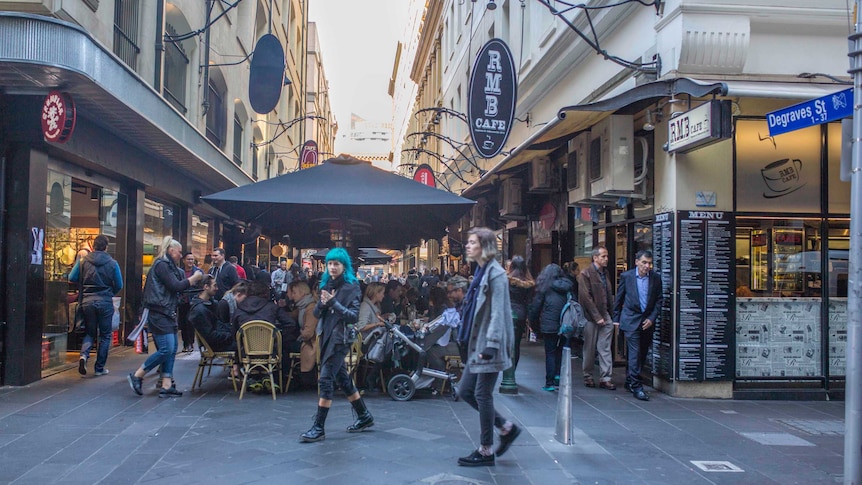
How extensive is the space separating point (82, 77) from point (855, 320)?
7.37 metres

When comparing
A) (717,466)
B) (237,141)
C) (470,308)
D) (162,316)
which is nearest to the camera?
(470,308)

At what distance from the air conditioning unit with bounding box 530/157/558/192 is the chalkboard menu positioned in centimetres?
482

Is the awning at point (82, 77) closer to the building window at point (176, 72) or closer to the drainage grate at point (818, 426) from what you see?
the building window at point (176, 72)

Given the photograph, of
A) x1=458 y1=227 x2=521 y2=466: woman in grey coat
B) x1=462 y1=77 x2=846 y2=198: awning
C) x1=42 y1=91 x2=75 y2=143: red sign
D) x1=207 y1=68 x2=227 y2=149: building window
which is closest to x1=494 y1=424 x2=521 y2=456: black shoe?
x1=458 y1=227 x2=521 y2=466: woman in grey coat

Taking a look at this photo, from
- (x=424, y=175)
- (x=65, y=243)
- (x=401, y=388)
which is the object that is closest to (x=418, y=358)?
(x=401, y=388)

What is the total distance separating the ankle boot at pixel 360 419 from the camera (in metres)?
6.24

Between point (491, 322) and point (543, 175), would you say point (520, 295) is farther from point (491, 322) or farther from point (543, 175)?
point (543, 175)

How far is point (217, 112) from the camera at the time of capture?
1875 cm

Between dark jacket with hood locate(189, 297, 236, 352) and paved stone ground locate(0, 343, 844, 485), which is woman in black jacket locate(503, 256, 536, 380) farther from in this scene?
dark jacket with hood locate(189, 297, 236, 352)

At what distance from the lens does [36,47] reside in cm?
683

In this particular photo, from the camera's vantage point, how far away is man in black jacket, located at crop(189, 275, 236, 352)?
7.93m

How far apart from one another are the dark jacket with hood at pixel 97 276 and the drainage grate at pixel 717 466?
763 centimetres

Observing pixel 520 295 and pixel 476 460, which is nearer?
pixel 476 460

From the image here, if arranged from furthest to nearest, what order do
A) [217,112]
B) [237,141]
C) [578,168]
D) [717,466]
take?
1. [237,141]
2. [217,112]
3. [578,168]
4. [717,466]
